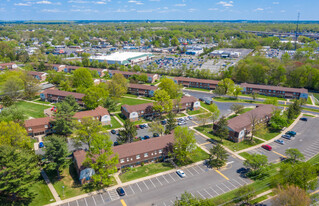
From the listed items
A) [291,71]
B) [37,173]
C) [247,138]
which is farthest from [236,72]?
[37,173]

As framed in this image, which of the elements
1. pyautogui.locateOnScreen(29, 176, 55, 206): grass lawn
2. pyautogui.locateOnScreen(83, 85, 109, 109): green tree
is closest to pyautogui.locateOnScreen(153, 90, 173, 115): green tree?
pyautogui.locateOnScreen(83, 85, 109, 109): green tree

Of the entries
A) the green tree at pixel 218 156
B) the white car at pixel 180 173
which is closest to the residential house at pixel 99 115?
the white car at pixel 180 173

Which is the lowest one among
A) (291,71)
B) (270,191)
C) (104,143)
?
(270,191)

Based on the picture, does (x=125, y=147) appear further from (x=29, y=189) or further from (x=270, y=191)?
(x=270, y=191)

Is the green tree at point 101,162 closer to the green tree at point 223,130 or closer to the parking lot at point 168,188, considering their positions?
the parking lot at point 168,188

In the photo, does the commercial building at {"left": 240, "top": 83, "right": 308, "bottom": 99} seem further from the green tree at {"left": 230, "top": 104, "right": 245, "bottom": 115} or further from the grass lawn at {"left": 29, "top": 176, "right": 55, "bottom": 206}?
the grass lawn at {"left": 29, "top": 176, "right": 55, "bottom": 206}

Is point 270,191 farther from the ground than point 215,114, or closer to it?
closer to it

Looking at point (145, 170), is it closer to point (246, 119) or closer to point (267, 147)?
point (267, 147)

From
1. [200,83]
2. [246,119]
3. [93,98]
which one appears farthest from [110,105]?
[200,83]
